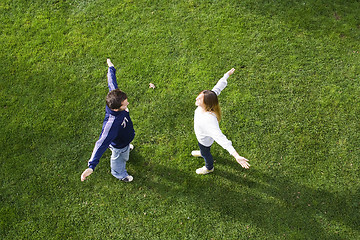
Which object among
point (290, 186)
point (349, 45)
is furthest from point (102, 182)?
point (349, 45)

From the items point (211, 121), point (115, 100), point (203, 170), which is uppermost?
point (115, 100)

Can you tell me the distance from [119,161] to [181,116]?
6.03 feet

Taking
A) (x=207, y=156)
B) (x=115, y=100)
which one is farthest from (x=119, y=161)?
(x=207, y=156)

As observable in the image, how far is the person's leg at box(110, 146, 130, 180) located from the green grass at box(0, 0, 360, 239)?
32cm

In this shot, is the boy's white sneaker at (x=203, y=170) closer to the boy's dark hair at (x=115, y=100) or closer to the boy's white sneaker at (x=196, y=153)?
the boy's white sneaker at (x=196, y=153)

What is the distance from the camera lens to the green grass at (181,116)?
5332 mm

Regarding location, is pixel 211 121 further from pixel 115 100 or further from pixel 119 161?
pixel 119 161

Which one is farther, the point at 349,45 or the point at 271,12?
the point at 271,12

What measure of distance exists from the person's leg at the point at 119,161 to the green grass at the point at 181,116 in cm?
32

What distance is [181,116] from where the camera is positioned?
6.34m

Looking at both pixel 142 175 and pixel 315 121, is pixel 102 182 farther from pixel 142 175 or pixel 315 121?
pixel 315 121

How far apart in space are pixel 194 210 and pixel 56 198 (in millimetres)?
2732

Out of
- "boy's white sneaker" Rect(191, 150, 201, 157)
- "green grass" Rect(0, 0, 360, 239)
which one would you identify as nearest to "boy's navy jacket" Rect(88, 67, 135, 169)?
"green grass" Rect(0, 0, 360, 239)

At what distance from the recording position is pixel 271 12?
7.63 m
